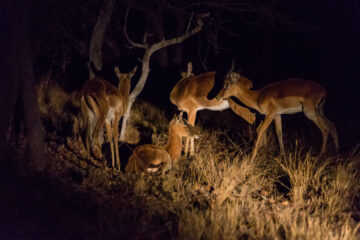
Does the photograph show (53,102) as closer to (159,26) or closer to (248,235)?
(159,26)

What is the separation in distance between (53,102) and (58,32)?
71.5 inches

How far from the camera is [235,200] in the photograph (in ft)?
17.8

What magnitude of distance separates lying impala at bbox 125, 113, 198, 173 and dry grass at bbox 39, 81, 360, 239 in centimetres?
16

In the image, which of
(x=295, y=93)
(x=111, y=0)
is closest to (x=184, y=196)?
(x=295, y=93)

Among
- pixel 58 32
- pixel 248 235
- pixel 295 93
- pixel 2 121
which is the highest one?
pixel 58 32

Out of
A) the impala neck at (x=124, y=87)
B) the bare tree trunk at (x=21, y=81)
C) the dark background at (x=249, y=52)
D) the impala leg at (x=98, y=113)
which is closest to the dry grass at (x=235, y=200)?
Answer: the impala leg at (x=98, y=113)

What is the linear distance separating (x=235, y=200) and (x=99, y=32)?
14.8 feet

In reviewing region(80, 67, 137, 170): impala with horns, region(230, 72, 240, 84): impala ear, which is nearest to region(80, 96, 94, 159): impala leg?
region(80, 67, 137, 170): impala with horns

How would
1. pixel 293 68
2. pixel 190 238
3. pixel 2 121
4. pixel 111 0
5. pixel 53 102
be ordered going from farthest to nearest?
1. pixel 293 68
2. pixel 53 102
3. pixel 111 0
4. pixel 2 121
5. pixel 190 238

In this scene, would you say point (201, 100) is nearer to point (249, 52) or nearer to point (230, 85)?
point (230, 85)

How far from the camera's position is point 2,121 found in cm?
557

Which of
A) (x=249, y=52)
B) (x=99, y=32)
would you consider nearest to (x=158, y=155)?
(x=99, y=32)

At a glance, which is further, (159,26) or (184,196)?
(159,26)

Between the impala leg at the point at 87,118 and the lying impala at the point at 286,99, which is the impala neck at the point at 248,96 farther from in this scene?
the impala leg at the point at 87,118
